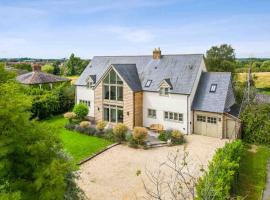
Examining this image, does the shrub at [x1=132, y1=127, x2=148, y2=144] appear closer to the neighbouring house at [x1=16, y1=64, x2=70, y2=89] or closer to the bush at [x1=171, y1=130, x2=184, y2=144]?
the bush at [x1=171, y1=130, x2=184, y2=144]

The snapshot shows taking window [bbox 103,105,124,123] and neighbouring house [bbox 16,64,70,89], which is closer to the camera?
window [bbox 103,105,124,123]

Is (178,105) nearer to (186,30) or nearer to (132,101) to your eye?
(132,101)

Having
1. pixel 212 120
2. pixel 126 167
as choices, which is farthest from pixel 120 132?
pixel 212 120

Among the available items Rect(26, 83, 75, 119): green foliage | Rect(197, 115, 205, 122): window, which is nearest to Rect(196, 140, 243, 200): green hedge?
Rect(197, 115, 205, 122): window

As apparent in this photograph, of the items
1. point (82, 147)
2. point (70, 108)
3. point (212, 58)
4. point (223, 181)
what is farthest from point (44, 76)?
point (223, 181)

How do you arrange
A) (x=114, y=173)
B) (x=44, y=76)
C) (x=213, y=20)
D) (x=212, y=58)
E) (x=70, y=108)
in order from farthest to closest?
(x=44, y=76) → (x=212, y=58) → (x=70, y=108) → (x=213, y=20) → (x=114, y=173)

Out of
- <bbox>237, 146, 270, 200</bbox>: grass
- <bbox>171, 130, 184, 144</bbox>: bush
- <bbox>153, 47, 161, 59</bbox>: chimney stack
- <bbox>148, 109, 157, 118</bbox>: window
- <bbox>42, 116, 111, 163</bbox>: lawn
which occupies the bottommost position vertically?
<bbox>237, 146, 270, 200</bbox>: grass
